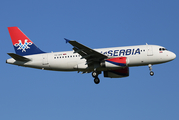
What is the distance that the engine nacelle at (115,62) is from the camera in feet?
135

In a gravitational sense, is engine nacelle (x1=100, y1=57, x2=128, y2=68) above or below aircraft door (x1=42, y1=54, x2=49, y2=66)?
below

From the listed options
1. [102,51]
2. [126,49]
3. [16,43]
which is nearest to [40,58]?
[16,43]

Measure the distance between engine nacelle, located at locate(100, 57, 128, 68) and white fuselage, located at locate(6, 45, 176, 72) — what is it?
629 millimetres

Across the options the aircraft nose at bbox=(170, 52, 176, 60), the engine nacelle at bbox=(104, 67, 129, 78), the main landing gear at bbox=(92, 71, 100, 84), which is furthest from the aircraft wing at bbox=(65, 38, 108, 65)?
the aircraft nose at bbox=(170, 52, 176, 60)

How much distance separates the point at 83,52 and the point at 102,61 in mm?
3289

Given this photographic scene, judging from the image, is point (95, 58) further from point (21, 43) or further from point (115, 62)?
point (21, 43)

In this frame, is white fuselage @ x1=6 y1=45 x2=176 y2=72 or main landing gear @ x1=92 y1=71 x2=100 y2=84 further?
main landing gear @ x1=92 y1=71 x2=100 y2=84

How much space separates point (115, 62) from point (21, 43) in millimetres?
15909

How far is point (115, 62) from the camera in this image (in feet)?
136

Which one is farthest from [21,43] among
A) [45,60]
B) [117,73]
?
[117,73]

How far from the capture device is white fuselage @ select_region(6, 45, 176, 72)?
42156 millimetres

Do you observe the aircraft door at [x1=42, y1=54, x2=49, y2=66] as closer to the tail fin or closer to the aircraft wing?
the tail fin

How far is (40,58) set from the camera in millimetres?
44469

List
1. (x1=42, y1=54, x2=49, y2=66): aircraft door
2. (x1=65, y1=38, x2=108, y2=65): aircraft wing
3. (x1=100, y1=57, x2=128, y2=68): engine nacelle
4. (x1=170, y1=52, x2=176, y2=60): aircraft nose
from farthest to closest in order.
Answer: (x1=42, y1=54, x2=49, y2=66): aircraft door → (x1=170, y1=52, x2=176, y2=60): aircraft nose → (x1=100, y1=57, x2=128, y2=68): engine nacelle → (x1=65, y1=38, x2=108, y2=65): aircraft wing
